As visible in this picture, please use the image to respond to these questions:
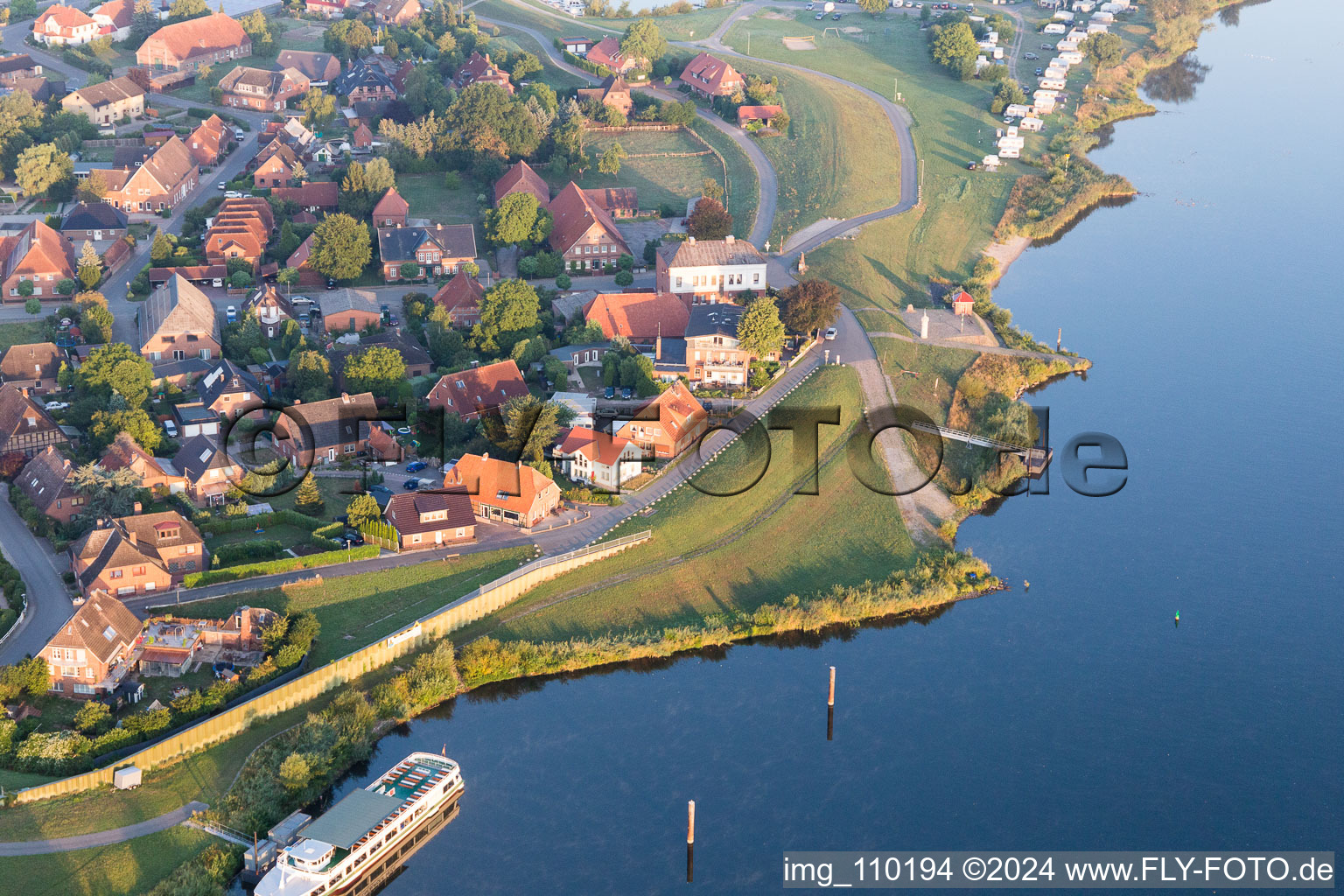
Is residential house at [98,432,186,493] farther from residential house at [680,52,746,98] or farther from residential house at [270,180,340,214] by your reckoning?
residential house at [680,52,746,98]

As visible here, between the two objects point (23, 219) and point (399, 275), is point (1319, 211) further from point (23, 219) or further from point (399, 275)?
point (23, 219)

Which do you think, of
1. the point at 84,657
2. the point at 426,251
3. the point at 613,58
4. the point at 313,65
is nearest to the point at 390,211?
the point at 426,251

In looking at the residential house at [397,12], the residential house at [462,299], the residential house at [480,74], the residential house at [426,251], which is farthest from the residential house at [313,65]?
the residential house at [462,299]

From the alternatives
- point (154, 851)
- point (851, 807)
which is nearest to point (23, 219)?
point (154, 851)

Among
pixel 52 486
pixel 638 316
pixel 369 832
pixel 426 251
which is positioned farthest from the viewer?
pixel 426 251

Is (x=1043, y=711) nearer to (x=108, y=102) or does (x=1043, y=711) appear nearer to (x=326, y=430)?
(x=326, y=430)

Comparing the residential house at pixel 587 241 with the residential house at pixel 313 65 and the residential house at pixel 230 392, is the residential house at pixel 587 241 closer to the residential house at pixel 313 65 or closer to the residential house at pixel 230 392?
the residential house at pixel 230 392
